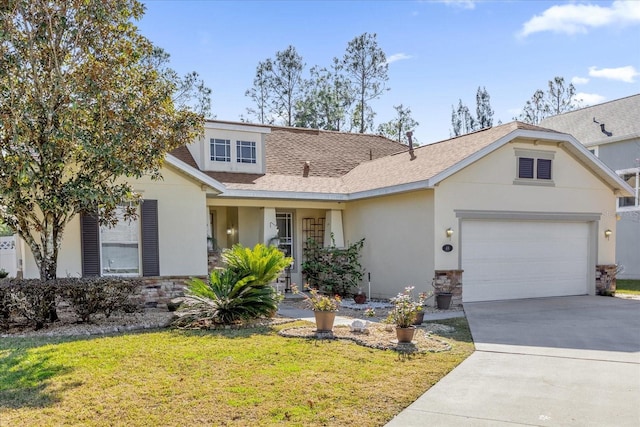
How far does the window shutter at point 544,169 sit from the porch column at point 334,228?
5850mm

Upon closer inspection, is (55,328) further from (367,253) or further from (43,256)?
(367,253)

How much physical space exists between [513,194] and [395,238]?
3.35 meters

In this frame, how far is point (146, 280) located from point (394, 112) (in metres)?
26.4

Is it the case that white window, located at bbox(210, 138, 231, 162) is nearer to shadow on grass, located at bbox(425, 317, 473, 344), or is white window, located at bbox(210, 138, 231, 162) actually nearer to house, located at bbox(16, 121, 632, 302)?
house, located at bbox(16, 121, 632, 302)

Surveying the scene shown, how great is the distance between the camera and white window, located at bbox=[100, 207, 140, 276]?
1072cm

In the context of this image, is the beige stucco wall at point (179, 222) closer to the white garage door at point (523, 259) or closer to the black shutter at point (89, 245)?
the black shutter at point (89, 245)

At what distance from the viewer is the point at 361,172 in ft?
52.9

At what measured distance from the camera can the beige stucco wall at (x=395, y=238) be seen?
38.9 feet

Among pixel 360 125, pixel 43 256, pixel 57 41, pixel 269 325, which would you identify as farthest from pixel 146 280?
pixel 360 125

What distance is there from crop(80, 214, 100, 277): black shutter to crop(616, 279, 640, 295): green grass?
15082 mm

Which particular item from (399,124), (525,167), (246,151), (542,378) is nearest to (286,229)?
(246,151)

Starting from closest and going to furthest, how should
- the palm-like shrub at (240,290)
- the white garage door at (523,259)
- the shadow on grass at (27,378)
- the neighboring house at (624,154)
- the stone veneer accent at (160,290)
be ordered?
1. the shadow on grass at (27,378)
2. the palm-like shrub at (240,290)
3. the stone veneer accent at (160,290)
4. the white garage door at (523,259)
5. the neighboring house at (624,154)

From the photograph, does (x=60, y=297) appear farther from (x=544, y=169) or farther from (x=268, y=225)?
(x=544, y=169)

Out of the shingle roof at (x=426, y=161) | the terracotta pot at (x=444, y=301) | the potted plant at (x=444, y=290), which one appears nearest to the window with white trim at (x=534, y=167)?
the shingle roof at (x=426, y=161)
